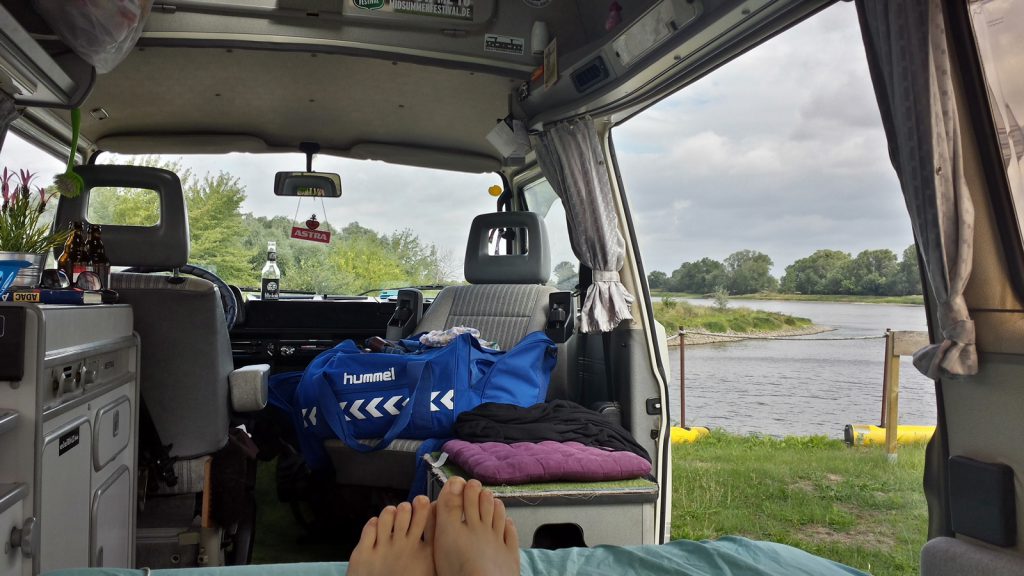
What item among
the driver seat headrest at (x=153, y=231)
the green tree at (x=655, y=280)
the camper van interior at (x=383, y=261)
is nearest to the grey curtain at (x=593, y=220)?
the camper van interior at (x=383, y=261)

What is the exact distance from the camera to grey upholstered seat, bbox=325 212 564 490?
371 cm

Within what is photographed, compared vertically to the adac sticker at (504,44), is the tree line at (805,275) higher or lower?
lower

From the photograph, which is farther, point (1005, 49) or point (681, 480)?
point (681, 480)

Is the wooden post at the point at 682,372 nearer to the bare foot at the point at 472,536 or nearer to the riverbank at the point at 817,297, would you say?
the riverbank at the point at 817,297

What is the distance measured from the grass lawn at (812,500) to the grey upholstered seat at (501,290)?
2134mm

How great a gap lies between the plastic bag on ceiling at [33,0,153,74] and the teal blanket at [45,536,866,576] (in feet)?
5.50

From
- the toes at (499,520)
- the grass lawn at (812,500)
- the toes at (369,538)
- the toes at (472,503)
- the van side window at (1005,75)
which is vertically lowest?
the grass lawn at (812,500)

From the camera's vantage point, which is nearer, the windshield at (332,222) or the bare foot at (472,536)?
the bare foot at (472,536)

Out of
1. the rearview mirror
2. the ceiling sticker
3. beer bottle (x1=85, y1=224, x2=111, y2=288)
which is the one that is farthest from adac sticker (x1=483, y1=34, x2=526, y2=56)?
beer bottle (x1=85, y1=224, x2=111, y2=288)

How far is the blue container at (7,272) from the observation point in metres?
1.49

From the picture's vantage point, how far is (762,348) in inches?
333

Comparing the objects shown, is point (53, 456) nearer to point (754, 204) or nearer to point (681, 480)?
point (681, 480)

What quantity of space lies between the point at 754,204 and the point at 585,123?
5.82 metres

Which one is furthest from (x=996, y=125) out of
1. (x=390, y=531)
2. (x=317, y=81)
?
(x=317, y=81)
